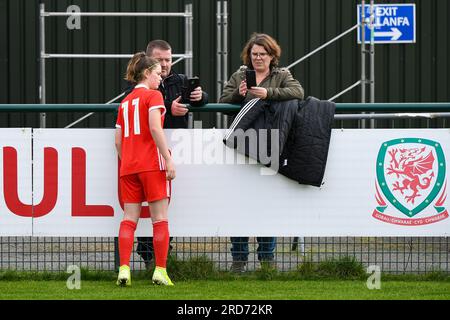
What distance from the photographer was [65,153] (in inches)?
383

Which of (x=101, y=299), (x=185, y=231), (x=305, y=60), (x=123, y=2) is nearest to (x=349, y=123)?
(x=305, y=60)

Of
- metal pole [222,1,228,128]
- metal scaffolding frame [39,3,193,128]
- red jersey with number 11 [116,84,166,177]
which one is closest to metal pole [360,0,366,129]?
metal pole [222,1,228,128]

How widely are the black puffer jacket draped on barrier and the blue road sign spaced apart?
6.81m

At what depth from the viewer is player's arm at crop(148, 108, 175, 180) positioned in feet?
29.3

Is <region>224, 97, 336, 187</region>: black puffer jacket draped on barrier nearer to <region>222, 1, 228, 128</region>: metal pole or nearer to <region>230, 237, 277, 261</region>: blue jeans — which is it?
<region>230, 237, 277, 261</region>: blue jeans

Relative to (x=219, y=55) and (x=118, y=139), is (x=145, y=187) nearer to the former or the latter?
(x=118, y=139)

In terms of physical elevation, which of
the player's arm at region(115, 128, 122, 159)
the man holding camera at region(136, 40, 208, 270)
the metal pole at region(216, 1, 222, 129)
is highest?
the metal pole at region(216, 1, 222, 129)

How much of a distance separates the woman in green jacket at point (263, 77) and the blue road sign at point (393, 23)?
6536mm

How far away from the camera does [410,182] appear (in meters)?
9.75

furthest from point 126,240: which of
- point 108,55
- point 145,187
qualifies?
point 108,55

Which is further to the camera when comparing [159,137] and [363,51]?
[363,51]

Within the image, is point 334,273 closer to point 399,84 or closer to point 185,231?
point 185,231

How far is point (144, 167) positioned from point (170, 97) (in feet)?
3.63

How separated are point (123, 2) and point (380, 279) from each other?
25.2ft
